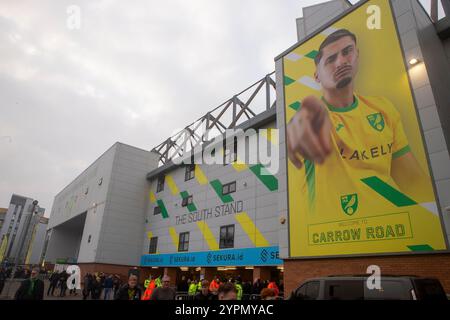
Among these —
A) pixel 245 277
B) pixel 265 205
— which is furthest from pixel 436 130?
pixel 245 277

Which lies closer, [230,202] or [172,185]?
[230,202]

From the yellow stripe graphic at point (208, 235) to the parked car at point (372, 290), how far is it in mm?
14283

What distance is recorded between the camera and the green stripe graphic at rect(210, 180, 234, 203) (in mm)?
21783

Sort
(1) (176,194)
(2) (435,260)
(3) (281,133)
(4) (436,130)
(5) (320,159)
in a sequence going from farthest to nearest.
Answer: (1) (176,194), (3) (281,133), (5) (320,159), (4) (436,130), (2) (435,260)

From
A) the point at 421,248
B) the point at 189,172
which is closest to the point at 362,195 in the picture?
the point at 421,248

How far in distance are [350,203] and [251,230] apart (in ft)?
26.7

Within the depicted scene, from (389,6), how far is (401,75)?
3302 millimetres

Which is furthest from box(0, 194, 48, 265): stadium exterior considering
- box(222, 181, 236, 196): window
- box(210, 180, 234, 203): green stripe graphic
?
box(222, 181, 236, 196): window

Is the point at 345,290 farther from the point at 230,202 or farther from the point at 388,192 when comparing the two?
the point at 230,202

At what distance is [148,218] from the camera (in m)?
31.1

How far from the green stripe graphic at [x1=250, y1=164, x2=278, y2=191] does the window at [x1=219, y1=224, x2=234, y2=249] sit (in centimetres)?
396

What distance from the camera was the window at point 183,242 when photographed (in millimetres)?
24562

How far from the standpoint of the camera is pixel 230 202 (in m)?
21.5

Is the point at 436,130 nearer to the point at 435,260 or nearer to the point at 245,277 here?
the point at 435,260
